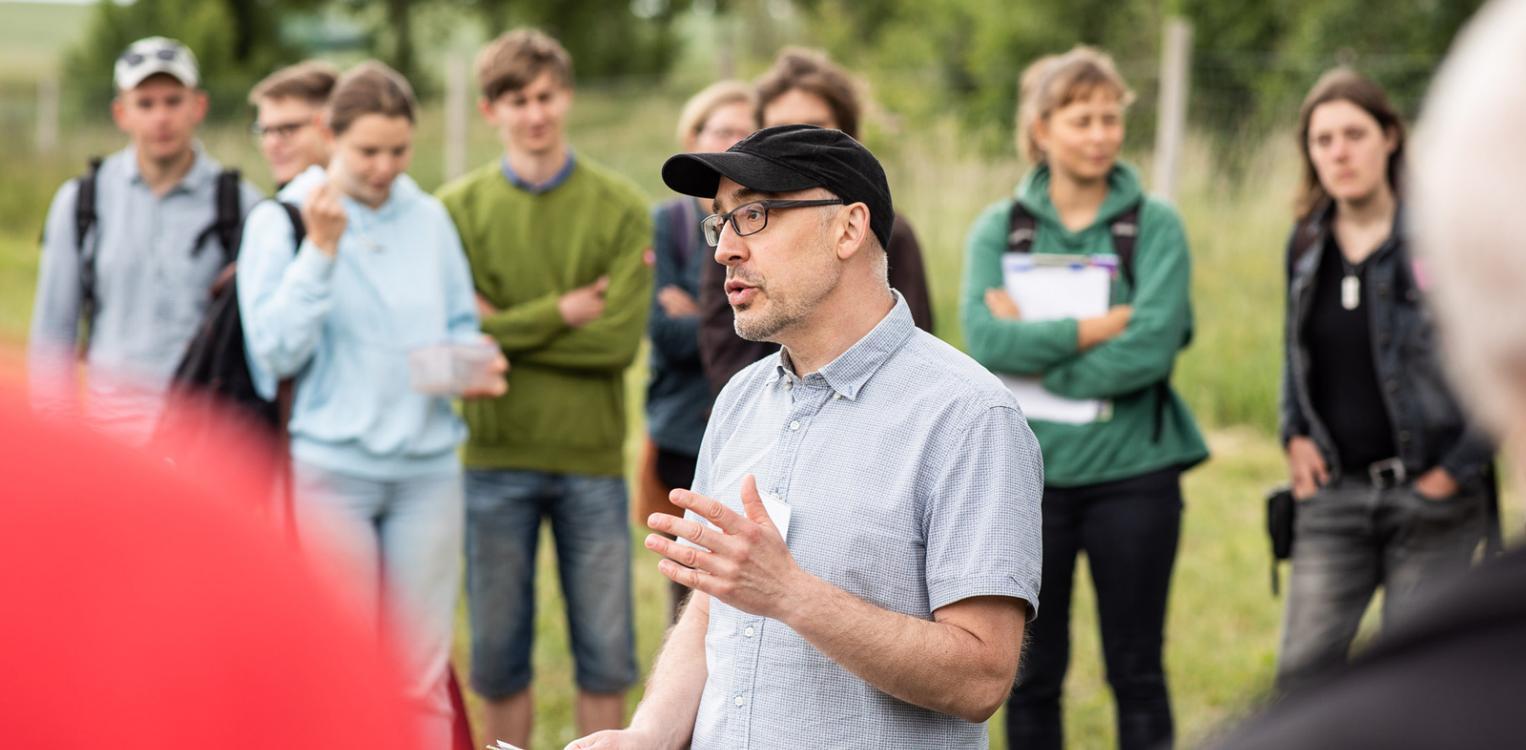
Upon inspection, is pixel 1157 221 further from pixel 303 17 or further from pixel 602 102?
pixel 303 17

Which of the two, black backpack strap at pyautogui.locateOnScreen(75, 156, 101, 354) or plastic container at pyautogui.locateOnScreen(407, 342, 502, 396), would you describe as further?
black backpack strap at pyautogui.locateOnScreen(75, 156, 101, 354)

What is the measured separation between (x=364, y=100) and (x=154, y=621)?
13.5 feet

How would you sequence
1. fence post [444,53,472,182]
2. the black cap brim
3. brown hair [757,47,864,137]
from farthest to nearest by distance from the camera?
1. fence post [444,53,472,182]
2. brown hair [757,47,864,137]
3. the black cap brim

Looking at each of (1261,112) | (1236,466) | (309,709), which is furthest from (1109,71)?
(1261,112)

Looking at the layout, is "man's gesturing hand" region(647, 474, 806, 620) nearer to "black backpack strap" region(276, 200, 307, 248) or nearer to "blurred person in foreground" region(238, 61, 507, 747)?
"blurred person in foreground" region(238, 61, 507, 747)

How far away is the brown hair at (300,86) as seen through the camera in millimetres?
5855

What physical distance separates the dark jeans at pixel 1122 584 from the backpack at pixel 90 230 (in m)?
3.05

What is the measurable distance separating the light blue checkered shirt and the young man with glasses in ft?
11.0

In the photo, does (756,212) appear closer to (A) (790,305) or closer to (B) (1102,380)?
(A) (790,305)

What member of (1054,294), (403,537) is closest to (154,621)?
(403,537)

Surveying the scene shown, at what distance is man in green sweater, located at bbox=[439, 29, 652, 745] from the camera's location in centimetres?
552

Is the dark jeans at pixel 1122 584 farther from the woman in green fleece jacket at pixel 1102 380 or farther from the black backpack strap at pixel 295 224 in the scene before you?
the black backpack strap at pixel 295 224

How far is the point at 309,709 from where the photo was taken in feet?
3.67

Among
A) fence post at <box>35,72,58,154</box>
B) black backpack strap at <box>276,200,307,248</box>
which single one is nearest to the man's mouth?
black backpack strap at <box>276,200,307,248</box>
